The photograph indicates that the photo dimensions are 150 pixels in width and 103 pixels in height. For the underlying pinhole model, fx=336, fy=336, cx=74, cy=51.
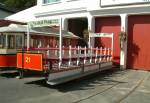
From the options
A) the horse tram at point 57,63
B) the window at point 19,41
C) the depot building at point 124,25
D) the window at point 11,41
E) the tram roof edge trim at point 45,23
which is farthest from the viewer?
the depot building at point 124,25

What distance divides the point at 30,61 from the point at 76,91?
2.35 m

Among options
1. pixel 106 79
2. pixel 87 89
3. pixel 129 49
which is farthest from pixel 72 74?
pixel 129 49

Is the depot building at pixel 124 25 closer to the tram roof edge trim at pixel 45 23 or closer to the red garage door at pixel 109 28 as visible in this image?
the red garage door at pixel 109 28

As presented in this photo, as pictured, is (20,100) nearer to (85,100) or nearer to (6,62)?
(85,100)

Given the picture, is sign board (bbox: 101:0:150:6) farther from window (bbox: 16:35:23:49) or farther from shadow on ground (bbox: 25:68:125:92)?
window (bbox: 16:35:23:49)

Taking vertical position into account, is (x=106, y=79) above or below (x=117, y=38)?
below

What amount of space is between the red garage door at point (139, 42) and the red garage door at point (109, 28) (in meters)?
0.88

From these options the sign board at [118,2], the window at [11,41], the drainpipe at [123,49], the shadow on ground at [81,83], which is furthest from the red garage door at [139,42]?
the window at [11,41]

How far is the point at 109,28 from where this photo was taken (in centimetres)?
2317

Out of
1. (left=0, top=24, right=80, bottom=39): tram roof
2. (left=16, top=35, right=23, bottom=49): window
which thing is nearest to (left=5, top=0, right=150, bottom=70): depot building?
(left=0, top=24, right=80, bottom=39): tram roof

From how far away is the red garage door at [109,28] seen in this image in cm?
2272

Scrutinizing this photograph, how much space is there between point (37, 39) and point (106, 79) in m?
4.68

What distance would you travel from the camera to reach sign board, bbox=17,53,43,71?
505 inches

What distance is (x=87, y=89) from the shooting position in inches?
512
